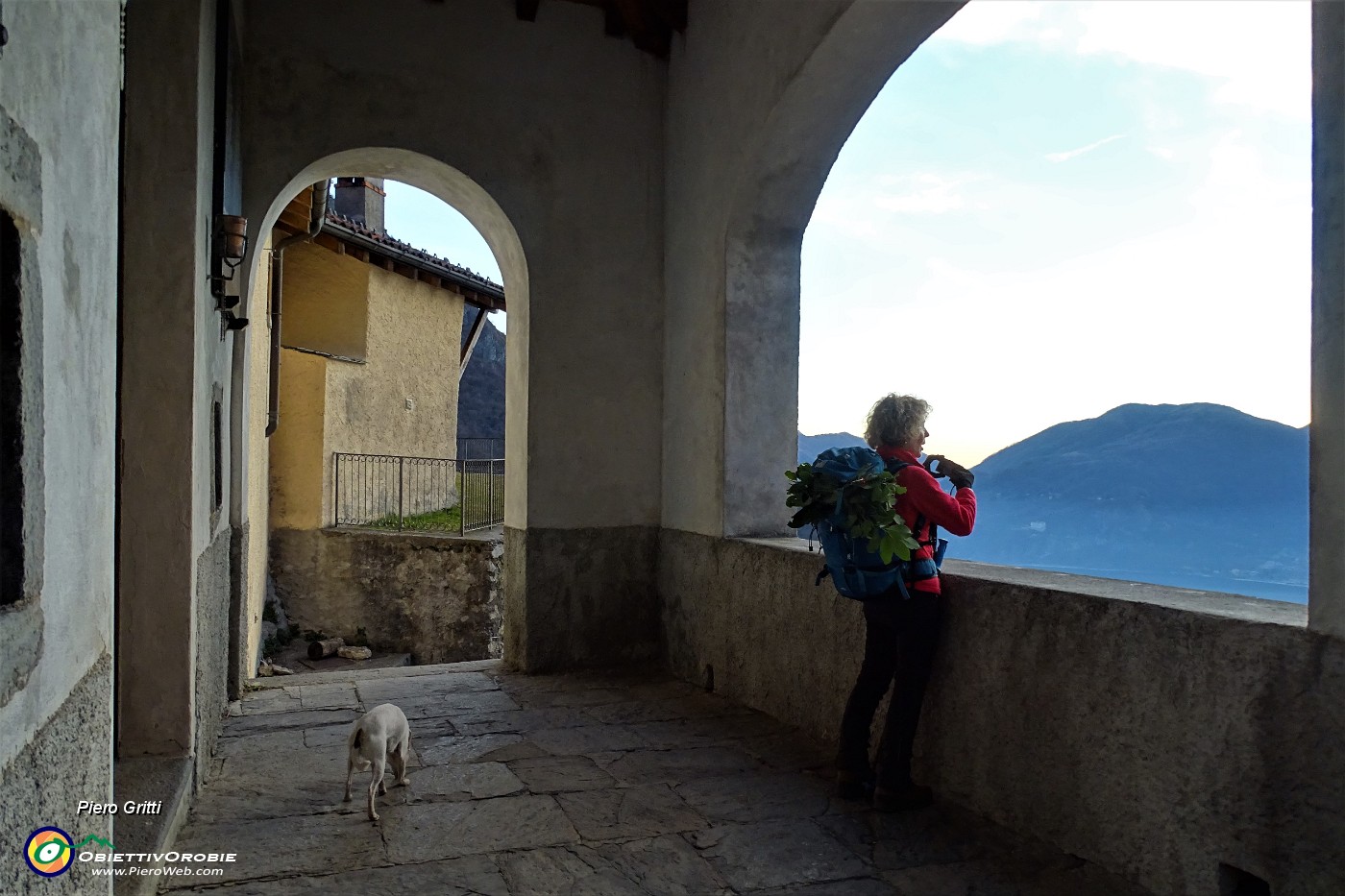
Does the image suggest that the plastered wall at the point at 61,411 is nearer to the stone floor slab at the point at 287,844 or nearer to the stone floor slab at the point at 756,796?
the stone floor slab at the point at 287,844

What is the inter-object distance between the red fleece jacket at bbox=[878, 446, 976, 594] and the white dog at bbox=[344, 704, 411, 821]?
2043 millimetres

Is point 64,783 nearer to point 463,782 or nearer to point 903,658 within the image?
point 463,782

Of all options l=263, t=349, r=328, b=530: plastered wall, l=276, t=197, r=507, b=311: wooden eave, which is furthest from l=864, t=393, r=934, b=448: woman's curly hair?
l=263, t=349, r=328, b=530: plastered wall

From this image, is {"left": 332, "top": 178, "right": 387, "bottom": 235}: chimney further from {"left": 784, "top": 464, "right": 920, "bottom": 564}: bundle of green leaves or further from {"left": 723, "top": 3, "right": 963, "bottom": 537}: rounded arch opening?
{"left": 784, "top": 464, "right": 920, "bottom": 564}: bundle of green leaves

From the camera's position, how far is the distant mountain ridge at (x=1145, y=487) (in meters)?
13.0

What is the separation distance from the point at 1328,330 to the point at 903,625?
65.9 inches

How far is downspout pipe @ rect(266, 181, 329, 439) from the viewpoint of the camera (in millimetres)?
7340

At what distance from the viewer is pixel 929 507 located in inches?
132

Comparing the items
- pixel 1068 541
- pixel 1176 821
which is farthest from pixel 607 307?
pixel 1068 541

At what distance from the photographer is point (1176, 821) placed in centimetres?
261

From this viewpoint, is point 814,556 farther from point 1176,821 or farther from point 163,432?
point 163,432

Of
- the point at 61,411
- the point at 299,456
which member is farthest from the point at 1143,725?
the point at 299,456

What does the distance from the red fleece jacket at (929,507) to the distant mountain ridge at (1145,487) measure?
216 inches

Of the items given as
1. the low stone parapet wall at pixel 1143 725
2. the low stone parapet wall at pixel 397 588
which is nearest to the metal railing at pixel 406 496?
the low stone parapet wall at pixel 397 588
